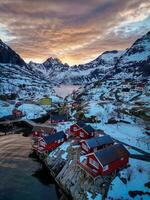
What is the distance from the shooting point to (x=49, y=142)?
71.1 meters

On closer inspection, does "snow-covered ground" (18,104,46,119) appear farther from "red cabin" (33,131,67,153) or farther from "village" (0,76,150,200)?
"red cabin" (33,131,67,153)

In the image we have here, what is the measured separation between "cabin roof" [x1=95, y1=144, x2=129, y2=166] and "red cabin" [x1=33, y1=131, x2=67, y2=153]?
22.1 meters

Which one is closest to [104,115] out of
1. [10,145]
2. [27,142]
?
[27,142]

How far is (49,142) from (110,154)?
78.4ft

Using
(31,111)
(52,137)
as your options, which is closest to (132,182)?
(52,137)

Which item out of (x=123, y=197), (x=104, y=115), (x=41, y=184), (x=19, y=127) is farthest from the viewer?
(x=19, y=127)

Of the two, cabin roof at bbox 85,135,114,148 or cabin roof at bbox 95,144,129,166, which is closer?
cabin roof at bbox 95,144,129,166

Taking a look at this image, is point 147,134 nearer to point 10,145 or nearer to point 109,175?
point 109,175

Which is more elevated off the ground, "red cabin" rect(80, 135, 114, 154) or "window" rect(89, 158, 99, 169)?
"red cabin" rect(80, 135, 114, 154)

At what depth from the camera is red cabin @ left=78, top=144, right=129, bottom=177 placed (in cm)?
5084

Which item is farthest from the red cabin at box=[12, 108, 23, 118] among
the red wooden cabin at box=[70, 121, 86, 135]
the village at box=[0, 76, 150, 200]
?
the red wooden cabin at box=[70, 121, 86, 135]

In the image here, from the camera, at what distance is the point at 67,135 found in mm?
78062

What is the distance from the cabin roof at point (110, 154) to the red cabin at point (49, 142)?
22121mm

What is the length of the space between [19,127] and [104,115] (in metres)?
41.4
